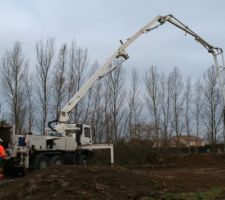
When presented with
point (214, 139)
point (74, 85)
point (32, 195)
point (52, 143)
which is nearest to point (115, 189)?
point (32, 195)

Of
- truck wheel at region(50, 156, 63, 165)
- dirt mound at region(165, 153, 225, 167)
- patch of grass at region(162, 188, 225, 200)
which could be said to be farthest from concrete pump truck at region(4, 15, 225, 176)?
patch of grass at region(162, 188, 225, 200)

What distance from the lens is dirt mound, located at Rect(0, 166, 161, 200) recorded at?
41.8 ft

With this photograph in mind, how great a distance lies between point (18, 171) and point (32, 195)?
13.1m

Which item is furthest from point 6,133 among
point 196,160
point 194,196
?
point 196,160

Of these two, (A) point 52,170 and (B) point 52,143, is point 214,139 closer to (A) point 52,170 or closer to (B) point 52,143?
(B) point 52,143

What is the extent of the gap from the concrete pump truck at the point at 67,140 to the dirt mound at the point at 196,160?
7.85 meters

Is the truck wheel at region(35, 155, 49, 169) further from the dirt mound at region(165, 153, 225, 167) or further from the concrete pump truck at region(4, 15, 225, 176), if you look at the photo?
the dirt mound at region(165, 153, 225, 167)

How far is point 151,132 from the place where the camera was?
184 ft

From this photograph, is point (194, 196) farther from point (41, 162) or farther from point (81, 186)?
point (41, 162)

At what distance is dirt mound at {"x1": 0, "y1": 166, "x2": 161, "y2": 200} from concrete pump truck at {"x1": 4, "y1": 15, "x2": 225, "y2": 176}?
35.3 feet

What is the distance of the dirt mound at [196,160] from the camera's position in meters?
36.4

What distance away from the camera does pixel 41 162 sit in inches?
1056

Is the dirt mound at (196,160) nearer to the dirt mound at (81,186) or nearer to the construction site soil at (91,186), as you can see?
the construction site soil at (91,186)

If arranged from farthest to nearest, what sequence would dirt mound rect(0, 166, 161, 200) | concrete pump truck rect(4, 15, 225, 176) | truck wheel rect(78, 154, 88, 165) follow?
truck wheel rect(78, 154, 88, 165) < concrete pump truck rect(4, 15, 225, 176) < dirt mound rect(0, 166, 161, 200)
